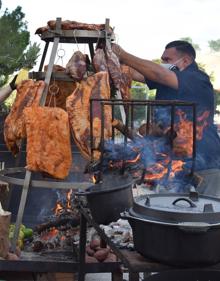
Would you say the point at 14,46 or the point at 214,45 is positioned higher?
the point at 214,45

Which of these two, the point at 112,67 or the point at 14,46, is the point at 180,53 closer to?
the point at 112,67

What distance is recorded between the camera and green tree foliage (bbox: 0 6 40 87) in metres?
10.3

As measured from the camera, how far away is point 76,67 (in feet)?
16.1

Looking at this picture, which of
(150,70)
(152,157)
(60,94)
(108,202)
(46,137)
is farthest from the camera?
(60,94)

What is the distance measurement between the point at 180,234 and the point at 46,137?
9.47ft

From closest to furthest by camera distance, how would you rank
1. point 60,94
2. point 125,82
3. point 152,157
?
point 152,157
point 125,82
point 60,94

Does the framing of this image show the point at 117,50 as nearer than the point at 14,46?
Yes

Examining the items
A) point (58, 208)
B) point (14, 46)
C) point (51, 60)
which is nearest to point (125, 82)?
point (51, 60)

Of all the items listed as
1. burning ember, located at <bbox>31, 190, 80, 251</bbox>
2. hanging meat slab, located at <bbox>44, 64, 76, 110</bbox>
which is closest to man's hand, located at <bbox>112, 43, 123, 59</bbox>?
hanging meat slab, located at <bbox>44, 64, 76, 110</bbox>

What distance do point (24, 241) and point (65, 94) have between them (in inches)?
71.7

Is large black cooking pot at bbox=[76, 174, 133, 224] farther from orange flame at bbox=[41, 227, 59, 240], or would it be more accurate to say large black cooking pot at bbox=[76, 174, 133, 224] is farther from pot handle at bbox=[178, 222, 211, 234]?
→ orange flame at bbox=[41, 227, 59, 240]

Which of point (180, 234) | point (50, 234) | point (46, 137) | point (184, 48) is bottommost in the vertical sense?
point (50, 234)

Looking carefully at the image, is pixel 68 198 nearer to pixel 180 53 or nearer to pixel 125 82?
pixel 125 82

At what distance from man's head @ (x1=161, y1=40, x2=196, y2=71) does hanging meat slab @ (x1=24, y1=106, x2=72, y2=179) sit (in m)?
1.37
